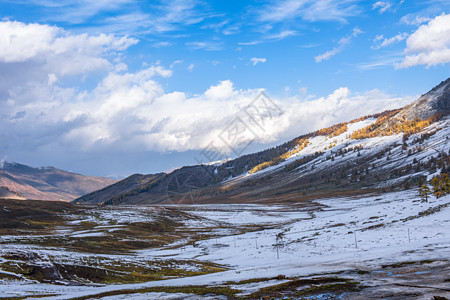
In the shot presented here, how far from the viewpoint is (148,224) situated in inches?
4946

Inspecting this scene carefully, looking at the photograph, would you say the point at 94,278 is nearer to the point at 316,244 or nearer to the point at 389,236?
the point at 316,244

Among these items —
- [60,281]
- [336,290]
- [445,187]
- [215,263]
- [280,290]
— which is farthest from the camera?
[445,187]

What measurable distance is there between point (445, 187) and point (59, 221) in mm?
127330

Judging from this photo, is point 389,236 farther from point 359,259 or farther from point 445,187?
point 445,187

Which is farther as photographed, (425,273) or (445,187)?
(445,187)

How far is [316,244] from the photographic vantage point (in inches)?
2211

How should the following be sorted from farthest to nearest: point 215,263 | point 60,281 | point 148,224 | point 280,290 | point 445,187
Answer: point 148,224 < point 445,187 < point 215,263 < point 60,281 < point 280,290

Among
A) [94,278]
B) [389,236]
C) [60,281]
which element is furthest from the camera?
[389,236]

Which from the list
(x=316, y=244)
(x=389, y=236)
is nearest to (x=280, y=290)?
(x=389, y=236)

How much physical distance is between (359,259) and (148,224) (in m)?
A: 103

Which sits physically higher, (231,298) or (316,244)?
(231,298)

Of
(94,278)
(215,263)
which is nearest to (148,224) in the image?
(215,263)

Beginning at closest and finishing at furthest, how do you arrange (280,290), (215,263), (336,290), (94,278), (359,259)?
(336,290), (280,290), (359,259), (94,278), (215,263)

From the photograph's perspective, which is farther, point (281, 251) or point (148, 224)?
point (148, 224)
